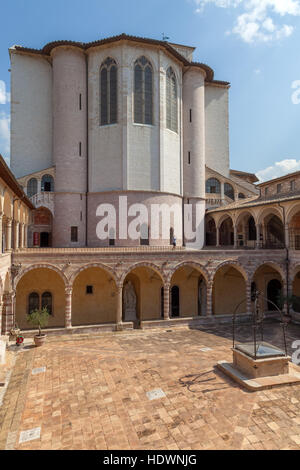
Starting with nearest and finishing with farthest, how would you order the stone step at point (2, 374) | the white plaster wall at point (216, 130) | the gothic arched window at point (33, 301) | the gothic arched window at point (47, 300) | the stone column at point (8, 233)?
the stone step at point (2, 374), the stone column at point (8, 233), the gothic arched window at point (33, 301), the gothic arched window at point (47, 300), the white plaster wall at point (216, 130)

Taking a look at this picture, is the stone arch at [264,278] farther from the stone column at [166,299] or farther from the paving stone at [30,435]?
the paving stone at [30,435]

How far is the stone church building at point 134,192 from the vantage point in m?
24.3

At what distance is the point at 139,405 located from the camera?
1087 cm

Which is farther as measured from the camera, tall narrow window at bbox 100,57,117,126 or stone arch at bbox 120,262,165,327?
tall narrow window at bbox 100,57,117,126

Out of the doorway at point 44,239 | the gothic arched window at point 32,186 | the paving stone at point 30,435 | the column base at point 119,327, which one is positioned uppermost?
the gothic arched window at point 32,186

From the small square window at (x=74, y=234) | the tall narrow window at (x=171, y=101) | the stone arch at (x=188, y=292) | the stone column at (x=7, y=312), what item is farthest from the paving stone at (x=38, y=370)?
the tall narrow window at (x=171, y=101)

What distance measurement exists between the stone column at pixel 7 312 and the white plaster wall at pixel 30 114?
1805 cm

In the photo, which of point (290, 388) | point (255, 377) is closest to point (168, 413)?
point (255, 377)

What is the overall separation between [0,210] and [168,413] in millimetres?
11328

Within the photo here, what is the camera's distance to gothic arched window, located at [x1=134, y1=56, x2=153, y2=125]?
2986 cm

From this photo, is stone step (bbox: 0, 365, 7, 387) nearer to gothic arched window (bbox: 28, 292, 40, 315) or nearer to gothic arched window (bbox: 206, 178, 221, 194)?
gothic arched window (bbox: 28, 292, 40, 315)

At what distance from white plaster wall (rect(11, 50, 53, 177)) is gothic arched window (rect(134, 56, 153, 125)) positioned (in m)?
10.4

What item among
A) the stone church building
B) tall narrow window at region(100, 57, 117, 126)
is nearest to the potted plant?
the stone church building
